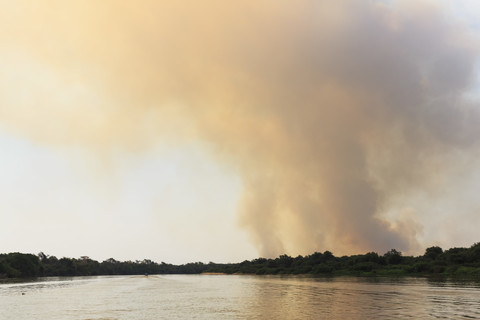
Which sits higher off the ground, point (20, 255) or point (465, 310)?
point (20, 255)

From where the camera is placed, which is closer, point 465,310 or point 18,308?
point 465,310

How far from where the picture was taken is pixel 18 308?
46531 millimetres

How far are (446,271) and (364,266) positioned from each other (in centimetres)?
4194

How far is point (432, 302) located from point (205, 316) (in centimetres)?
2462

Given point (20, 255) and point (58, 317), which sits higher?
point (20, 255)

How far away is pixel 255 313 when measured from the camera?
36.8 meters

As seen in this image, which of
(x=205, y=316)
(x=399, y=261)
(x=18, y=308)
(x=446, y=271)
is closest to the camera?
(x=205, y=316)

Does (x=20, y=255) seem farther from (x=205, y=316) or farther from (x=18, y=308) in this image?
→ (x=205, y=316)

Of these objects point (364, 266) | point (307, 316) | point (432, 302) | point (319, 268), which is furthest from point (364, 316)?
point (319, 268)

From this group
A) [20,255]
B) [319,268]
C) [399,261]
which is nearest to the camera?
[399,261]

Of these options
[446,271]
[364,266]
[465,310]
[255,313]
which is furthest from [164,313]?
[364,266]

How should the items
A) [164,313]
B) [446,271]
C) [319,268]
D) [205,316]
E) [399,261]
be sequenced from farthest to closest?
1. [319,268]
2. [399,261]
3. [446,271]
4. [164,313]
5. [205,316]

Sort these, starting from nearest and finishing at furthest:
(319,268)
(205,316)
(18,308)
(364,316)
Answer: (364,316)
(205,316)
(18,308)
(319,268)

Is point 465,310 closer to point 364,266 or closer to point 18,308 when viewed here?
point 18,308
